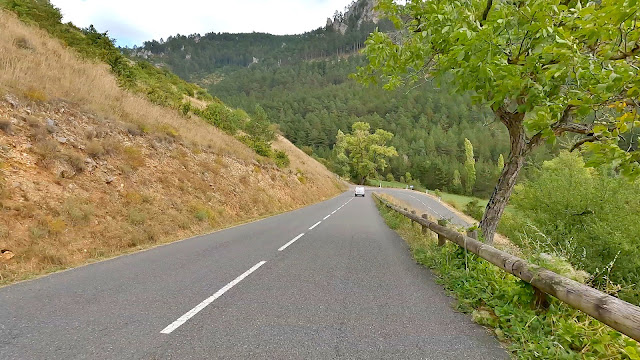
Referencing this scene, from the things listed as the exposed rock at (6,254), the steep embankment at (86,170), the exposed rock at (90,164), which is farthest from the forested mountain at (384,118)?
the exposed rock at (6,254)

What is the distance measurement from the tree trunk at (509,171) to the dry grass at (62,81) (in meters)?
14.1

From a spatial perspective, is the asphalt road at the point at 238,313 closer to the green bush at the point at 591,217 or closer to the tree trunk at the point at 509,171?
the tree trunk at the point at 509,171

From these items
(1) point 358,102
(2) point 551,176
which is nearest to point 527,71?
(2) point 551,176

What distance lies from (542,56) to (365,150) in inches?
2927

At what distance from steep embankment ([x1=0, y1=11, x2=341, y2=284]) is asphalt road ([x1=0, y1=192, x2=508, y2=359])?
5.86 ft

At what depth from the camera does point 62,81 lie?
13.0 metres

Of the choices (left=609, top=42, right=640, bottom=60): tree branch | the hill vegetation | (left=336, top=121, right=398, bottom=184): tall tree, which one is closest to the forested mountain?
the hill vegetation

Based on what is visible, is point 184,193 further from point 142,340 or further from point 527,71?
point 527,71

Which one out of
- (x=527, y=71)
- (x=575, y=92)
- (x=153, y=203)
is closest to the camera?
Answer: (x=575, y=92)

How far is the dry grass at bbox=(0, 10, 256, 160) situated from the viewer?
11352 millimetres

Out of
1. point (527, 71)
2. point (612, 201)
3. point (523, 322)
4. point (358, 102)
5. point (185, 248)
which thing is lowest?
point (185, 248)

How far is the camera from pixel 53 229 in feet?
24.9

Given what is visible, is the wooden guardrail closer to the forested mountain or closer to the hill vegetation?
the hill vegetation

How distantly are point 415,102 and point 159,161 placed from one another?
153 meters
